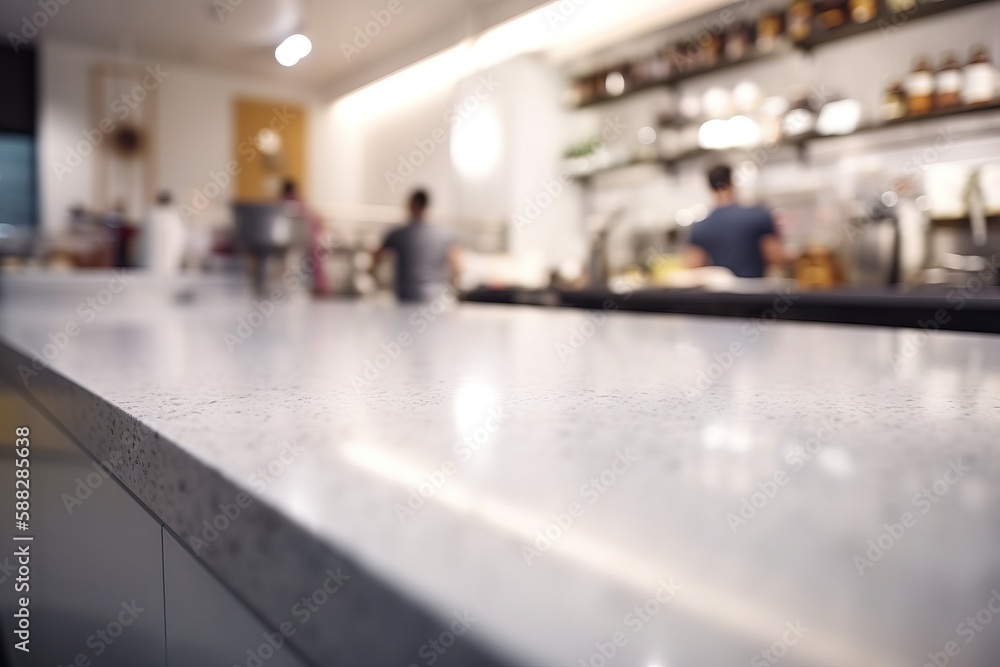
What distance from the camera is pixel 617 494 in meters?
0.18

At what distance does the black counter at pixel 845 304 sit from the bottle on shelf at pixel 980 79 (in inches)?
50.2

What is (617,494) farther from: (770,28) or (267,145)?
(267,145)

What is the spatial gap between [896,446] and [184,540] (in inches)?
9.1

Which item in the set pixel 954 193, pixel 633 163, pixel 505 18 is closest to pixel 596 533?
pixel 505 18

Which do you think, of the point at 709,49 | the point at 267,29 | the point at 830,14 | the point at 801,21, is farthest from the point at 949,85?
the point at 267,29

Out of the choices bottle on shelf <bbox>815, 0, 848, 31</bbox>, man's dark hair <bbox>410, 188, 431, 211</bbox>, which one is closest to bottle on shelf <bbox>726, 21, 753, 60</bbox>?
bottle on shelf <bbox>815, 0, 848, 31</bbox>

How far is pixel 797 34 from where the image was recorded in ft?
9.77

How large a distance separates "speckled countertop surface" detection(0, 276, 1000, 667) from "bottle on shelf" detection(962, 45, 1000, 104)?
251 cm

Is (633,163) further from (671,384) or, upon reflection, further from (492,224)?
(671,384)

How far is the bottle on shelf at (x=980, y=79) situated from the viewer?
2342 millimetres

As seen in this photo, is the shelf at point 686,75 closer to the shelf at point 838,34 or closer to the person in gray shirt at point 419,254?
the shelf at point 838,34

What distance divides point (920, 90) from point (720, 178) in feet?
2.57

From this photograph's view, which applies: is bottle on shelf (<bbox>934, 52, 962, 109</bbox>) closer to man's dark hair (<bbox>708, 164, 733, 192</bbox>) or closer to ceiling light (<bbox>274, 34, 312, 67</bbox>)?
man's dark hair (<bbox>708, 164, 733, 192</bbox>)

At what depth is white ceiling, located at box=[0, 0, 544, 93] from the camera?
5.66 ft
